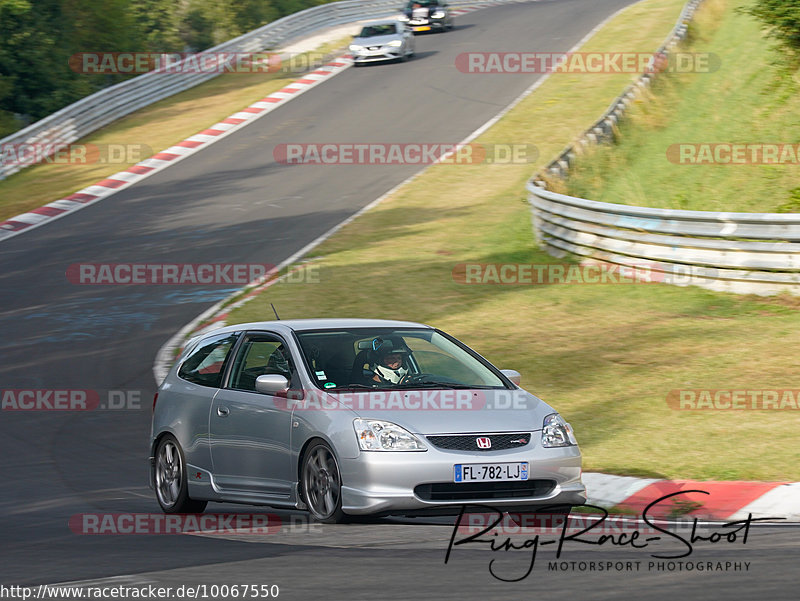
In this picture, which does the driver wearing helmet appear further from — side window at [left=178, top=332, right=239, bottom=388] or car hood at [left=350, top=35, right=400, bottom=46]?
car hood at [left=350, top=35, right=400, bottom=46]

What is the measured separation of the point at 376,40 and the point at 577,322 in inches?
1021

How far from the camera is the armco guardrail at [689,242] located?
16109 mm

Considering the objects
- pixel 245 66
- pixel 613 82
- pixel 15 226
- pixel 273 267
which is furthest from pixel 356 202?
pixel 245 66

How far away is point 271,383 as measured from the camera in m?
8.44

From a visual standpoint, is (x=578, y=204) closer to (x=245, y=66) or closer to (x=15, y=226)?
(x=15, y=226)

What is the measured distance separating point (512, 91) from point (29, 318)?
809 inches

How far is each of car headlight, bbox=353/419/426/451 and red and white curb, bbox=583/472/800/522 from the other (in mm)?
1869

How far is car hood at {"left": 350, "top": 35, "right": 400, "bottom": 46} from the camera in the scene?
132 ft

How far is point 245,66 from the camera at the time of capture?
139 feet

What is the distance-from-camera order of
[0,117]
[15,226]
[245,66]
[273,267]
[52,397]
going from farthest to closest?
1. [245,66]
2. [0,117]
3. [15,226]
4. [273,267]
5. [52,397]
